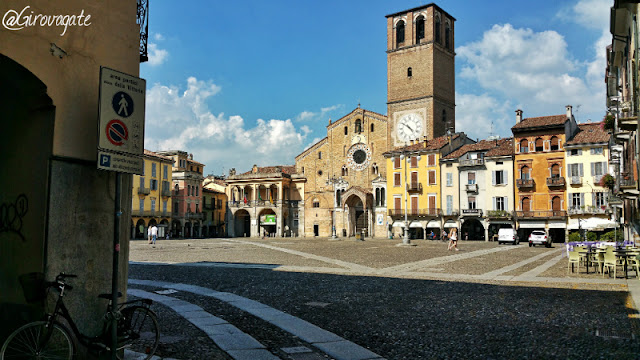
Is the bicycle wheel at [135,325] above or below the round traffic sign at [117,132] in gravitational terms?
below

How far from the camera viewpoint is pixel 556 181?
157 feet

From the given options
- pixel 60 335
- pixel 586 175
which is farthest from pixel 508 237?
pixel 60 335

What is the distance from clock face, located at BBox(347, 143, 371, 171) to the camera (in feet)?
224

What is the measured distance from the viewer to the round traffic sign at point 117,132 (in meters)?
4.84

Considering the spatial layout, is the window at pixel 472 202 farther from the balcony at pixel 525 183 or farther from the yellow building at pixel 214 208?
the yellow building at pixel 214 208

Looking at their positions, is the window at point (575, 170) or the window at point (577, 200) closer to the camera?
the window at point (577, 200)

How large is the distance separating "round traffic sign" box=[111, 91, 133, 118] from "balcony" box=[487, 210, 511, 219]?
1964 inches

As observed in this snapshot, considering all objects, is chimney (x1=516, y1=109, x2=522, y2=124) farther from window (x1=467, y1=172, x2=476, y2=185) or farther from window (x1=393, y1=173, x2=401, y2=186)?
window (x1=393, y1=173, x2=401, y2=186)

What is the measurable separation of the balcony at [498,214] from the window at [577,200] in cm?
590

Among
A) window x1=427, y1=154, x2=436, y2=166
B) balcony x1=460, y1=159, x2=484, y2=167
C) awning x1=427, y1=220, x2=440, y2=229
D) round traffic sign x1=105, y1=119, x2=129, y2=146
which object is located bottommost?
awning x1=427, y1=220, x2=440, y2=229

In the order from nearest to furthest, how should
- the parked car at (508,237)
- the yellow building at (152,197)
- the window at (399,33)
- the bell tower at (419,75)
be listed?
the parked car at (508,237), the yellow building at (152,197), the bell tower at (419,75), the window at (399,33)

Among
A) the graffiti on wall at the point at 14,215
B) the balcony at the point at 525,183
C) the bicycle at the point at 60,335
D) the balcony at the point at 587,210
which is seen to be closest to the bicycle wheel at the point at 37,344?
the bicycle at the point at 60,335

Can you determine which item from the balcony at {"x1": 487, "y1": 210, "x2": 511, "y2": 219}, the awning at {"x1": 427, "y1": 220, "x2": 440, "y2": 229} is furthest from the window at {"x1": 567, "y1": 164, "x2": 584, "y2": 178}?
the awning at {"x1": 427, "y1": 220, "x2": 440, "y2": 229}

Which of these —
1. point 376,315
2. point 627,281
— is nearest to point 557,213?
point 627,281
